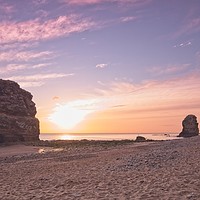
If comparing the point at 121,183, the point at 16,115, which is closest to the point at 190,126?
the point at 16,115

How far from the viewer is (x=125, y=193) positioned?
14.3 m

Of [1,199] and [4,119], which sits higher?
[4,119]

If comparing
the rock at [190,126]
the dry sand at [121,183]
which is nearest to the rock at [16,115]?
the dry sand at [121,183]

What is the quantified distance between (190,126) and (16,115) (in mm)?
74355

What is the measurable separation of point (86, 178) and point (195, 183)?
22.1ft

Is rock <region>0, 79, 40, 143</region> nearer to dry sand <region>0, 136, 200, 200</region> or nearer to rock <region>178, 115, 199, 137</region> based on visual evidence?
dry sand <region>0, 136, 200, 200</region>

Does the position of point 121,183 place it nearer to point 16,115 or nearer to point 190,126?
point 16,115

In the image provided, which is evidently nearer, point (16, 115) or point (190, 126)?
point (16, 115)

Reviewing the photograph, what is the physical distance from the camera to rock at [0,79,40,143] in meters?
61.9

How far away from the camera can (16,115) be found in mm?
65938

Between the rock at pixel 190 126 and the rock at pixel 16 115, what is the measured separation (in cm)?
6772

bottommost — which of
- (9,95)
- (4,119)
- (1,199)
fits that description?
(1,199)

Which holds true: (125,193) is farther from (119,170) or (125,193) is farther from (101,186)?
(119,170)

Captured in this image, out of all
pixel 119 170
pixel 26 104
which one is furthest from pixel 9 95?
pixel 119 170
